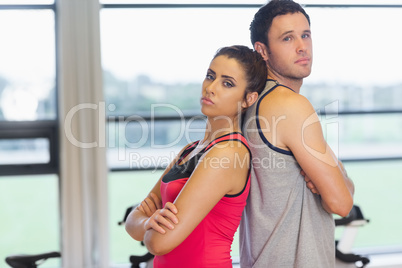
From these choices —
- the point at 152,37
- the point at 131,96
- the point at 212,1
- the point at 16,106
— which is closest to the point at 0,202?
the point at 16,106

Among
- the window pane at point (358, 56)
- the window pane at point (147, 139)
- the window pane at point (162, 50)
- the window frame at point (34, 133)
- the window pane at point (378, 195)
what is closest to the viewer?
the window frame at point (34, 133)

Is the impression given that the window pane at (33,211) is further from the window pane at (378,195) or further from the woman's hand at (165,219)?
the window pane at (378,195)

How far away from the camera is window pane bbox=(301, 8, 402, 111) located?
350cm

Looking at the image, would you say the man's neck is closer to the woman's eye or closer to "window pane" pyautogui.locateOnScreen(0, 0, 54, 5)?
the woman's eye

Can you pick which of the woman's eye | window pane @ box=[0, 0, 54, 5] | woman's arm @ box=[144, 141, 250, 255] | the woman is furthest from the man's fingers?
window pane @ box=[0, 0, 54, 5]

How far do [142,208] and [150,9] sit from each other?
2056 millimetres

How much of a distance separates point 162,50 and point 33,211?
201 centimetres

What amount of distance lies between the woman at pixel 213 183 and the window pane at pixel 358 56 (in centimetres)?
207

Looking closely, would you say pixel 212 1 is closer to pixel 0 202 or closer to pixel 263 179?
pixel 263 179

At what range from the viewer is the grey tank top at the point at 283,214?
1.36 meters

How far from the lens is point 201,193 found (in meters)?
1.25

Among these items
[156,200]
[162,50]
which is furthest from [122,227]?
[156,200]

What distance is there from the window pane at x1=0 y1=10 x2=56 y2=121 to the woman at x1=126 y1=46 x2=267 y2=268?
76.9 inches

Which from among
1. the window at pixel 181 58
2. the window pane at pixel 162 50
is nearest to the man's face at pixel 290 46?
the window at pixel 181 58
